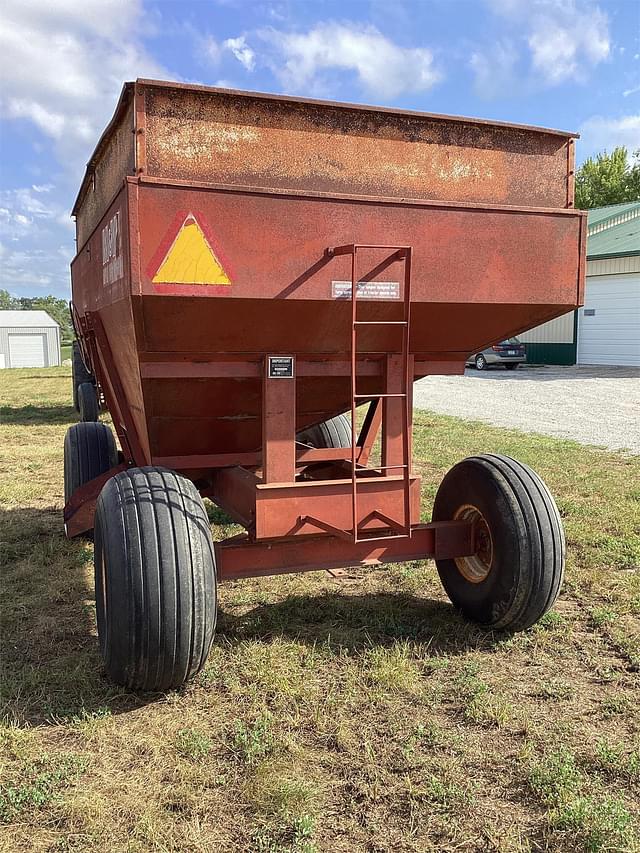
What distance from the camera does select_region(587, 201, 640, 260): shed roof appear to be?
74.1 ft

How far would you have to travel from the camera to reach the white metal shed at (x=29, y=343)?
48500 mm

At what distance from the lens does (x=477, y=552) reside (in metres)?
4.04

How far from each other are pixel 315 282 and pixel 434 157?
84cm

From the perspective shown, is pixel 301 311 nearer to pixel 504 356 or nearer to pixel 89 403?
pixel 89 403

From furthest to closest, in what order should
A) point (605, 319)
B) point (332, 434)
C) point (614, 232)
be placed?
point (614, 232)
point (605, 319)
point (332, 434)

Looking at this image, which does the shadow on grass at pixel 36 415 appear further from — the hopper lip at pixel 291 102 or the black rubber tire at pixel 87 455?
the hopper lip at pixel 291 102

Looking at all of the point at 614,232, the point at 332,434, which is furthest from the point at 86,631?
the point at 614,232

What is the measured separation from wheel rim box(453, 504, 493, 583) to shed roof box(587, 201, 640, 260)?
20239 mm

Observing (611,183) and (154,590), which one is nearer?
(154,590)

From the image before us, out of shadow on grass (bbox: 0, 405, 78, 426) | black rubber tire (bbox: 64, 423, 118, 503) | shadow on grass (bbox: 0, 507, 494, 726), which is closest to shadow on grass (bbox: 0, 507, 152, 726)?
shadow on grass (bbox: 0, 507, 494, 726)

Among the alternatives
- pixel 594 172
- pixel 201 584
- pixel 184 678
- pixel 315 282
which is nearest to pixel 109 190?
pixel 315 282

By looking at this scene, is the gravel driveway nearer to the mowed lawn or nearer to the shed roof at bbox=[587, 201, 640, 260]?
the shed roof at bbox=[587, 201, 640, 260]

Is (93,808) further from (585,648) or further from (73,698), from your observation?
(585,648)

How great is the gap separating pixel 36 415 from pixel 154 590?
1214 centimetres
